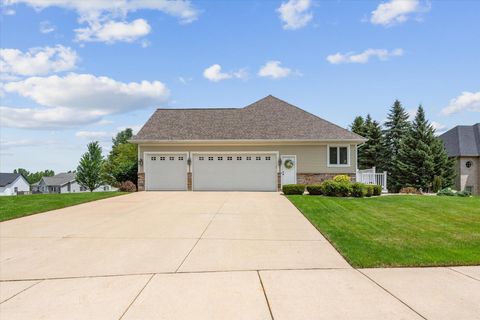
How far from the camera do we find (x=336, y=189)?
1589 cm

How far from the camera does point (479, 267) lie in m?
5.36

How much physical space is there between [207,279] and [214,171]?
16.5m

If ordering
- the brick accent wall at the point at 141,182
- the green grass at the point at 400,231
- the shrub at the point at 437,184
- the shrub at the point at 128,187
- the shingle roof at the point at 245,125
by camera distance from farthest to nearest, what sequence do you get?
the shrub at the point at 437,184 < the brick accent wall at the point at 141,182 < the shingle roof at the point at 245,125 < the shrub at the point at 128,187 < the green grass at the point at 400,231

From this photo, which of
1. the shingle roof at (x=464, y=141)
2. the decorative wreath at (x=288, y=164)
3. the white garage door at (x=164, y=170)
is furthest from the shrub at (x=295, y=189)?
the shingle roof at (x=464, y=141)

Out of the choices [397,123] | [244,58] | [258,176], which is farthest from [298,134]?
[397,123]

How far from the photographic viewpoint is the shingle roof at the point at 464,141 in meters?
32.8

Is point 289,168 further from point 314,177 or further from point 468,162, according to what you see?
point 468,162

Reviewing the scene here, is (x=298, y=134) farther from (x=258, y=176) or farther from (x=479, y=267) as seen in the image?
(x=479, y=267)

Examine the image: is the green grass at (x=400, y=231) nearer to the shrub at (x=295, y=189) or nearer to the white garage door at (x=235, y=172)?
the shrub at (x=295, y=189)

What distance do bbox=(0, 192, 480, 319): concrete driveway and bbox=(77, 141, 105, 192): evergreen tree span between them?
42.5 metres

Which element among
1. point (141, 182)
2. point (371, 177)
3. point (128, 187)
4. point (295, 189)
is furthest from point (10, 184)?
point (371, 177)

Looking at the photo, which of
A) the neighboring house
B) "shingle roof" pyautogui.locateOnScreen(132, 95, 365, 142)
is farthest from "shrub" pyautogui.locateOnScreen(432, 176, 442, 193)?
the neighboring house

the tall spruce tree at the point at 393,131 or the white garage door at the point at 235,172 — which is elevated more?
the tall spruce tree at the point at 393,131

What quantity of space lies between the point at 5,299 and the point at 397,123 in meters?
42.3
